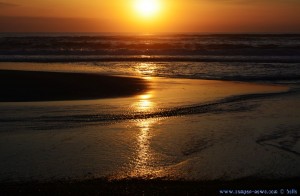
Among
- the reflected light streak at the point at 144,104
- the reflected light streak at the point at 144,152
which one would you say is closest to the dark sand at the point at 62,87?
the reflected light streak at the point at 144,104

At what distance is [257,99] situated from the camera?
12305 mm

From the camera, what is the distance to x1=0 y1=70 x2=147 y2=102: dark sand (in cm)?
1304

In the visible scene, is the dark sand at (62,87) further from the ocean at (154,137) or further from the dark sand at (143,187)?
the dark sand at (143,187)

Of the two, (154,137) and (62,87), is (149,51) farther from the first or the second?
(154,137)

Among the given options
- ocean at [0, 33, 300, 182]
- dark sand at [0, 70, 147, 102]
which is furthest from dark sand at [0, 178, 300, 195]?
dark sand at [0, 70, 147, 102]

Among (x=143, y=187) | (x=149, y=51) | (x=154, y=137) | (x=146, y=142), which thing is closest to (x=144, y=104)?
(x=154, y=137)

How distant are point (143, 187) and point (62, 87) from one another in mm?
10420

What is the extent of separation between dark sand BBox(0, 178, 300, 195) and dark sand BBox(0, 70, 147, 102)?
7.34 meters

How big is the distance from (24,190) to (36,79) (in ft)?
41.9

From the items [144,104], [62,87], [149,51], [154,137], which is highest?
[154,137]

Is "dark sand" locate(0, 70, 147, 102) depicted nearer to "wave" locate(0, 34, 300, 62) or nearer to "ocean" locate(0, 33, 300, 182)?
"ocean" locate(0, 33, 300, 182)

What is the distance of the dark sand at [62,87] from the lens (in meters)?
13.0

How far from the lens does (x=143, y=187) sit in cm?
520

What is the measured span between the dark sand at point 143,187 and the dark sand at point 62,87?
7338 millimetres
